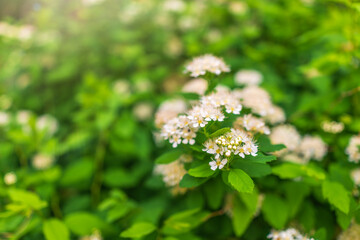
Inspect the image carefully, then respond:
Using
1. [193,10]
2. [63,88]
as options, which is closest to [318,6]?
[193,10]

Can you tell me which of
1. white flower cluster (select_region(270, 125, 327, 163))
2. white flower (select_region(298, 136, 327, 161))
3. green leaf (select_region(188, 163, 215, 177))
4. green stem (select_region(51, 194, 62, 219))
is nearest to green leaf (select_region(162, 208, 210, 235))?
green leaf (select_region(188, 163, 215, 177))

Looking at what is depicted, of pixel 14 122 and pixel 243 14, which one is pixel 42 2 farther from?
pixel 243 14

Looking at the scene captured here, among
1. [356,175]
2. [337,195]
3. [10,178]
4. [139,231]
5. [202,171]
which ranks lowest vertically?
[356,175]

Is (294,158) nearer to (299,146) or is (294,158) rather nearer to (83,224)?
(299,146)

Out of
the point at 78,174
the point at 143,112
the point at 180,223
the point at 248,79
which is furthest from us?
the point at 143,112

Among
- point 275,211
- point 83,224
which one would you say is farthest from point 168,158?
point 83,224

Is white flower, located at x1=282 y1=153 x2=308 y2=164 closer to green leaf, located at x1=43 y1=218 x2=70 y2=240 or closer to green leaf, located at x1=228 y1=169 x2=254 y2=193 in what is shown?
green leaf, located at x1=228 y1=169 x2=254 y2=193
